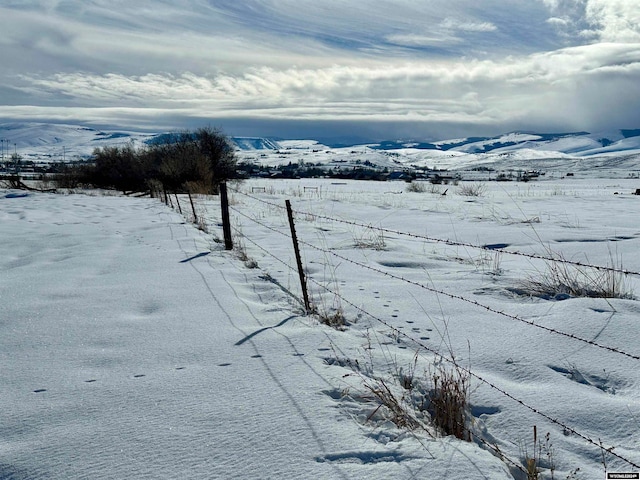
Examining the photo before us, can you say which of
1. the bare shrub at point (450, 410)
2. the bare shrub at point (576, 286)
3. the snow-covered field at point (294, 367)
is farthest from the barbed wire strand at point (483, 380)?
the bare shrub at point (576, 286)

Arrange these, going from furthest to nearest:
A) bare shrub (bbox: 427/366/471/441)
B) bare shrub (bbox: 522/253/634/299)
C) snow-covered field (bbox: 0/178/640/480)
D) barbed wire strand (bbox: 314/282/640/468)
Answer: bare shrub (bbox: 522/253/634/299) → bare shrub (bbox: 427/366/471/441) → barbed wire strand (bbox: 314/282/640/468) → snow-covered field (bbox: 0/178/640/480)

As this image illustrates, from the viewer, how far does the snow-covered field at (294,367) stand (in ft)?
7.54

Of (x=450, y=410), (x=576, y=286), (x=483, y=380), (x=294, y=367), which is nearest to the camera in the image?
(x=450, y=410)

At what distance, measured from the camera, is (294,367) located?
3.34 meters

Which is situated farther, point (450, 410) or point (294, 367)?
point (294, 367)

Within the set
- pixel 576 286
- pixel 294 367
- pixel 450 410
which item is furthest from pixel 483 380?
pixel 576 286

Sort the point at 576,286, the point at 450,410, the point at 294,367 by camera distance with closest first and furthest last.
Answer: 1. the point at 450,410
2. the point at 294,367
3. the point at 576,286

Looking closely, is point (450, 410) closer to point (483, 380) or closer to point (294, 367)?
point (483, 380)

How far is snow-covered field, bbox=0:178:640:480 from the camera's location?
230 cm

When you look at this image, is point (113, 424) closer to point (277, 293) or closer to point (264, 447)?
point (264, 447)

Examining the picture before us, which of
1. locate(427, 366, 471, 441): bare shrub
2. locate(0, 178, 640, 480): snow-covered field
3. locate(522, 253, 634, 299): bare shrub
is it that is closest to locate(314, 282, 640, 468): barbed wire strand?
locate(0, 178, 640, 480): snow-covered field

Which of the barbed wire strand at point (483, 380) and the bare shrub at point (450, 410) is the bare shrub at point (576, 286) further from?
the bare shrub at point (450, 410)

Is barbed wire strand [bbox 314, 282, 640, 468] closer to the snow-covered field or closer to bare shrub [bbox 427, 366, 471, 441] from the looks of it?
the snow-covered field

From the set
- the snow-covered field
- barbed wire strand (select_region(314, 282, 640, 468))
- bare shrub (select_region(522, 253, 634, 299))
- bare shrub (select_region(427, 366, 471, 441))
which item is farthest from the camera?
bare shrub (select_region(522, 253, 634, 299))
